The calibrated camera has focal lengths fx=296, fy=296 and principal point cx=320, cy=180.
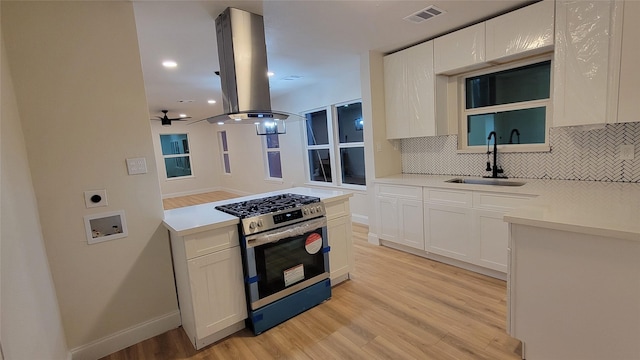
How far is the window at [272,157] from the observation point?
707 centimetres

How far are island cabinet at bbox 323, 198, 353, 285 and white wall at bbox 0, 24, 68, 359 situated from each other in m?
1.94

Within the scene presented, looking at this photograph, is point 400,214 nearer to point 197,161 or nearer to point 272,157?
point 272,157

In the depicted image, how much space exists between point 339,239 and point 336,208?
31cm

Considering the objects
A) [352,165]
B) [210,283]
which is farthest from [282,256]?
[352,165]

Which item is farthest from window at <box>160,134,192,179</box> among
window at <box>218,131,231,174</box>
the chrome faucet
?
the chrome faucet

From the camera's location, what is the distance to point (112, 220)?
2.12m

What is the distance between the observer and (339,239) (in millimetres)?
2838

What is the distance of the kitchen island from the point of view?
2004 mm

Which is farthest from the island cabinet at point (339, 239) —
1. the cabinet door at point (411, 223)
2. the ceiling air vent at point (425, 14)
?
the ceiling air vent at point (425, 14)

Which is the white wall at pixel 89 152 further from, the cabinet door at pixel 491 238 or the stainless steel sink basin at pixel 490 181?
the stainless steel sink basin at pixel 490 181

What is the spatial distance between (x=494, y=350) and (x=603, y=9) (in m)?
2.42

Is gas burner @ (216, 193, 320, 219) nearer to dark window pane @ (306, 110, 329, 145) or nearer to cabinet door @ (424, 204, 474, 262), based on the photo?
cabinet door @ (424, 204, 474, 262)

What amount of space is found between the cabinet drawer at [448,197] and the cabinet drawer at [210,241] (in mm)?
2047

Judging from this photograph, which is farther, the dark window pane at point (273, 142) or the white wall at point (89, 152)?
the dark window pane at point (273, 142)
